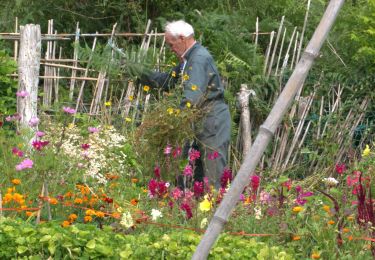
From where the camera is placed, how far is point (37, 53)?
917 centimetres

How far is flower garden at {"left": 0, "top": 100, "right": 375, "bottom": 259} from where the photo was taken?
4.48 meters

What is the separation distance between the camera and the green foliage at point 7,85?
31.2 ft

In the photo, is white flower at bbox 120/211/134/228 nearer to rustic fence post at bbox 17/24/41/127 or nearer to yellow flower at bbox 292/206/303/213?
yellow flower at bbox 292/206/303/213

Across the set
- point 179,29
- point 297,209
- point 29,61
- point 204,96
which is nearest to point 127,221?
point 297,209

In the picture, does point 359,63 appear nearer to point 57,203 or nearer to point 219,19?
point 219,19

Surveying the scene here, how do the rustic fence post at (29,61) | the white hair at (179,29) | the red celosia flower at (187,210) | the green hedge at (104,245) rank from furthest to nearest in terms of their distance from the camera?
the rustic fence post at (29,61) < the white hair at (179,29) < the red celosia flower at (187,210) < the green hedge at (104,245)

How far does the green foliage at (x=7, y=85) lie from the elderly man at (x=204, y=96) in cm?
233

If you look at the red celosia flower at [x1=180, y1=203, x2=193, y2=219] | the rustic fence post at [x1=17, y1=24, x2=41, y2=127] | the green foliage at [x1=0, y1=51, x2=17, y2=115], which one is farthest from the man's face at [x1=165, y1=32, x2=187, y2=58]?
the red celosia flower at [x1=180, y1=203, x2=193, y2=219]

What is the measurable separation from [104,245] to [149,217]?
89cm

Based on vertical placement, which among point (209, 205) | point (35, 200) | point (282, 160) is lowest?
point (282, 160)

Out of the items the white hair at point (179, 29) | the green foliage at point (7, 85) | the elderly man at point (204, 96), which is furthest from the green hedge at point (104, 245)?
the green foliage at point (7, 85)

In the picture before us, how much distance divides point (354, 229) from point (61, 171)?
6.71ft

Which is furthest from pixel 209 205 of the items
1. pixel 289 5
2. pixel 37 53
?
pixel 289 5

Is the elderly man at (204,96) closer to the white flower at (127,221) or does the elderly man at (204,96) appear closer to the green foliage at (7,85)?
the green foliage at (7,85)
